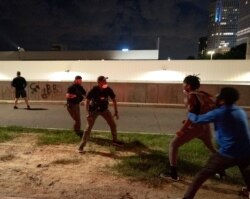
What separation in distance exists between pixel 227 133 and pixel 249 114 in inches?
467

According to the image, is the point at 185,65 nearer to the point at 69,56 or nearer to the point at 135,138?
the point at 135,138

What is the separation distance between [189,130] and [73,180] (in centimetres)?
208

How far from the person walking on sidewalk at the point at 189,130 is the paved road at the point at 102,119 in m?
4.81

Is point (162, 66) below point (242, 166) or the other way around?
the other way around

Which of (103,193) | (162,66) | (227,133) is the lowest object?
(103,193)

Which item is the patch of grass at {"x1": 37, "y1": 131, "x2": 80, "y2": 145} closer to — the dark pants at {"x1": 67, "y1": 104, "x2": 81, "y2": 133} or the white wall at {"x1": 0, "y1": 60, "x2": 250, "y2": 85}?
the dark pants at {"x1": 67, "y1": 104, "x2": 81, "y2": 133}

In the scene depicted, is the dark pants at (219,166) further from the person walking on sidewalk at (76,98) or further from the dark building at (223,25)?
the dark building at (223,25)

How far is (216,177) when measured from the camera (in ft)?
20.2

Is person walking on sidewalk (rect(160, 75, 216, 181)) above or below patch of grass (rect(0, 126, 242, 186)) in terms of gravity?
above

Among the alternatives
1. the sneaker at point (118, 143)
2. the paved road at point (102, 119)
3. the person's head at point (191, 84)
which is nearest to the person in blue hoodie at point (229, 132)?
the person's head at point (191, 84)

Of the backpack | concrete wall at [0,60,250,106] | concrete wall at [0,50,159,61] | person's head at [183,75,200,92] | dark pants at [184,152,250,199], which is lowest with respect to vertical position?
dark pants at [184,152,250,199]

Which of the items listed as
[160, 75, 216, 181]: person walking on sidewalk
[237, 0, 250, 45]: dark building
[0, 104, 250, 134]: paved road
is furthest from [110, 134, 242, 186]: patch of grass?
Answer: [237, 0, 250, 45]: dark building

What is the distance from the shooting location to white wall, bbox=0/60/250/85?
21.5m

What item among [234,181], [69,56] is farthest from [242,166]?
[69,56]
